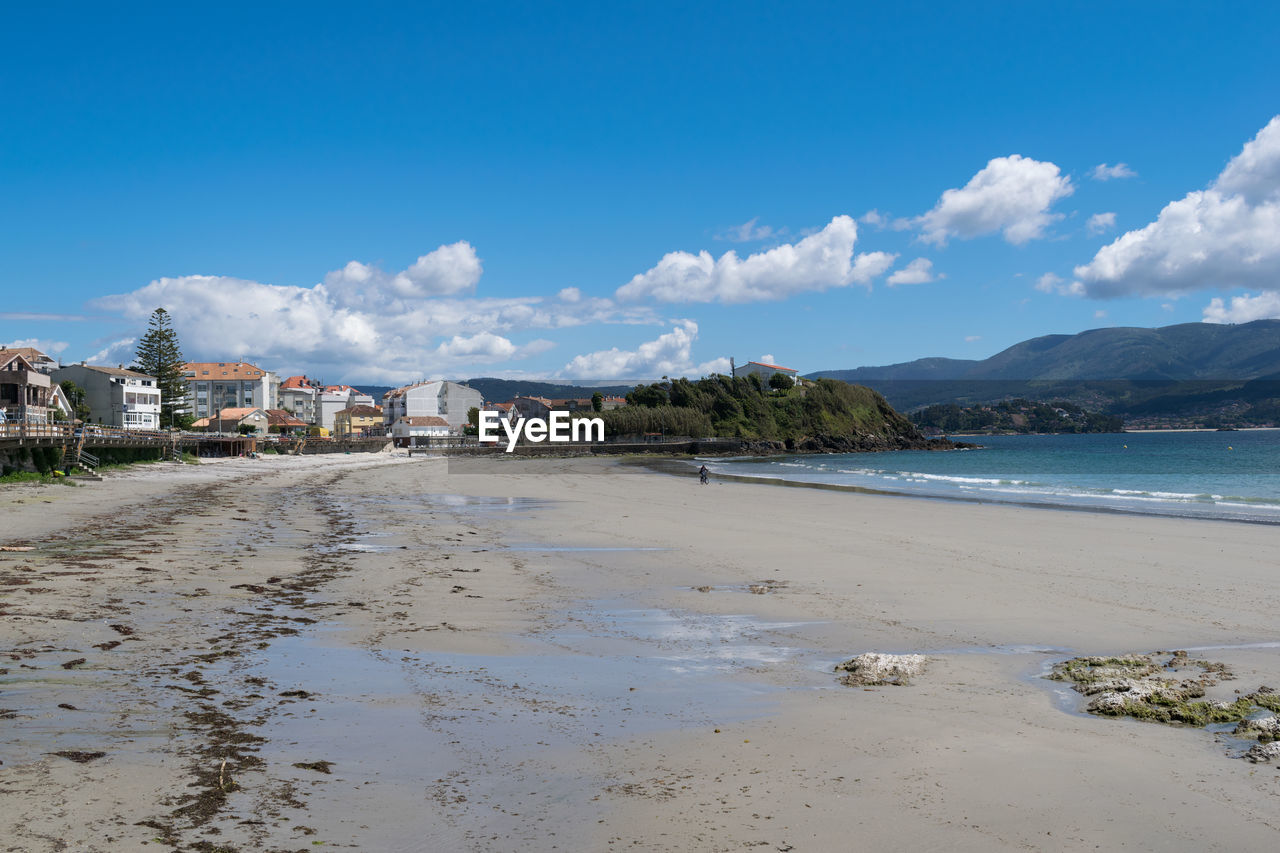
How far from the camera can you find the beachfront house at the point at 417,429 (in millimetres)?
127269

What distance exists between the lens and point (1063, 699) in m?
6.99

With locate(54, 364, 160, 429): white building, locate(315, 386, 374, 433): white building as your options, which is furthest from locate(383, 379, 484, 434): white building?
locate(54, 364, 160, 429): white building

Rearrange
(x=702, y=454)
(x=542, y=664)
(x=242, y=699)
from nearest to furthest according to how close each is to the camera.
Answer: (x=242, y=699) → (x=542, y=664) → (x=702, y=454)

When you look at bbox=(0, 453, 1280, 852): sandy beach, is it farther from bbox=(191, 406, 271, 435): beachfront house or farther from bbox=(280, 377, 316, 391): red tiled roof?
bbox=(280, 377, 316, 391): red tiled roof

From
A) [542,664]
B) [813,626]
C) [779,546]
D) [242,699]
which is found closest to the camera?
[242,699]

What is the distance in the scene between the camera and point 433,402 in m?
155

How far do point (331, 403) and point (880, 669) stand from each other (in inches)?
7028

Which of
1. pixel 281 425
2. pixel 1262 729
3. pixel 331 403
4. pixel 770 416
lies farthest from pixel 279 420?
pixel 1262 729

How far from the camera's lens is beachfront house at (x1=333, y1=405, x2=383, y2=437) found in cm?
15525

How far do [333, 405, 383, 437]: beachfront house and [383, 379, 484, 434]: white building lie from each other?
2176 millimetres

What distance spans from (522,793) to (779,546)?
14.0m

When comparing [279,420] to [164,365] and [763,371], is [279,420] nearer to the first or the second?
[164,365]

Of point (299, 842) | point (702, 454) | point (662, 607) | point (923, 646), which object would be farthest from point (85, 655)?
point (702, 454)

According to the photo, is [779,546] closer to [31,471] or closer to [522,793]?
[522,793]
